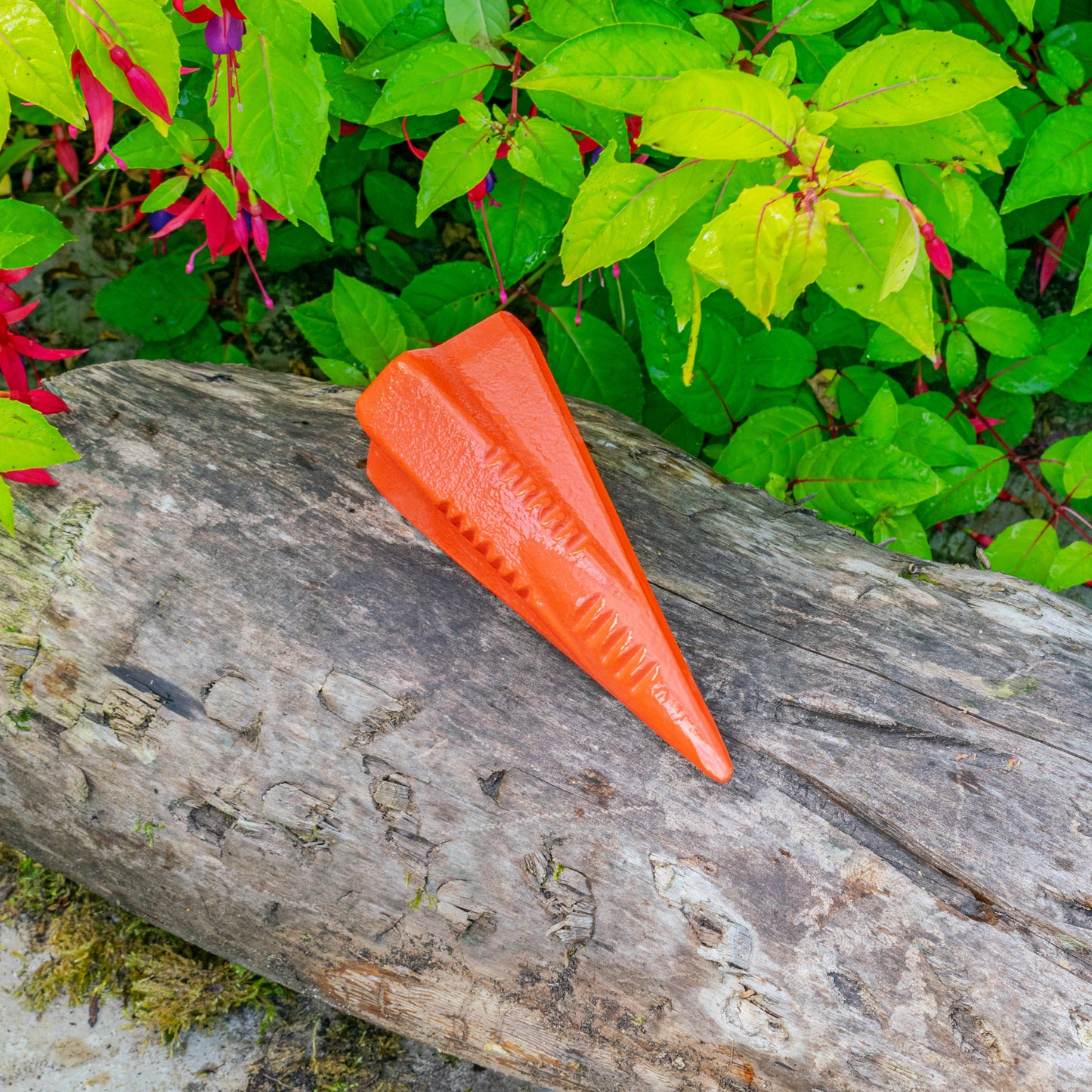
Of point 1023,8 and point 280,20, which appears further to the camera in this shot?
point 1023,8

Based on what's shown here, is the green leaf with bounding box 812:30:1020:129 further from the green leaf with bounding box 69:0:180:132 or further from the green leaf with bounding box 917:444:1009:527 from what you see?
the green leaf with bounding box 917:444:1009:527

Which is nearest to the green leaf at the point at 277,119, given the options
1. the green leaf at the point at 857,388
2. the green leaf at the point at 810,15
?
the green leaf at the point at 810,15

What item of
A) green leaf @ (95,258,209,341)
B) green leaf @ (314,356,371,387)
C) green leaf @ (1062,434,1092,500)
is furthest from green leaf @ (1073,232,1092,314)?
green leaf @ (95,258,209,341)


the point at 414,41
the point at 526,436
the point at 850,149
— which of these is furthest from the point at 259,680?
the point at 850,149

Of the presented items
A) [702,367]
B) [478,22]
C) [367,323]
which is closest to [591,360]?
[702,367]

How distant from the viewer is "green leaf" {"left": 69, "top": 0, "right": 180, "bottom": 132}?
3.56 feet

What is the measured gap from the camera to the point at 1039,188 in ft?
5.29

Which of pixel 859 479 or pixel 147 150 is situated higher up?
pixel 147 150

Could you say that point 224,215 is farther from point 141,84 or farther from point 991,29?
point 991,29

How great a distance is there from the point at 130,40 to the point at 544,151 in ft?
2.25

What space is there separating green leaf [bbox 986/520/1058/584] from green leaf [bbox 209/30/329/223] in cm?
167

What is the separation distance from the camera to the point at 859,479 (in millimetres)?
1736

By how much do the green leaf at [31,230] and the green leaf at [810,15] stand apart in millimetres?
1270

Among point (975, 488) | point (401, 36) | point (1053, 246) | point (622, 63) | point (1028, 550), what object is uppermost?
point (401, 36)
